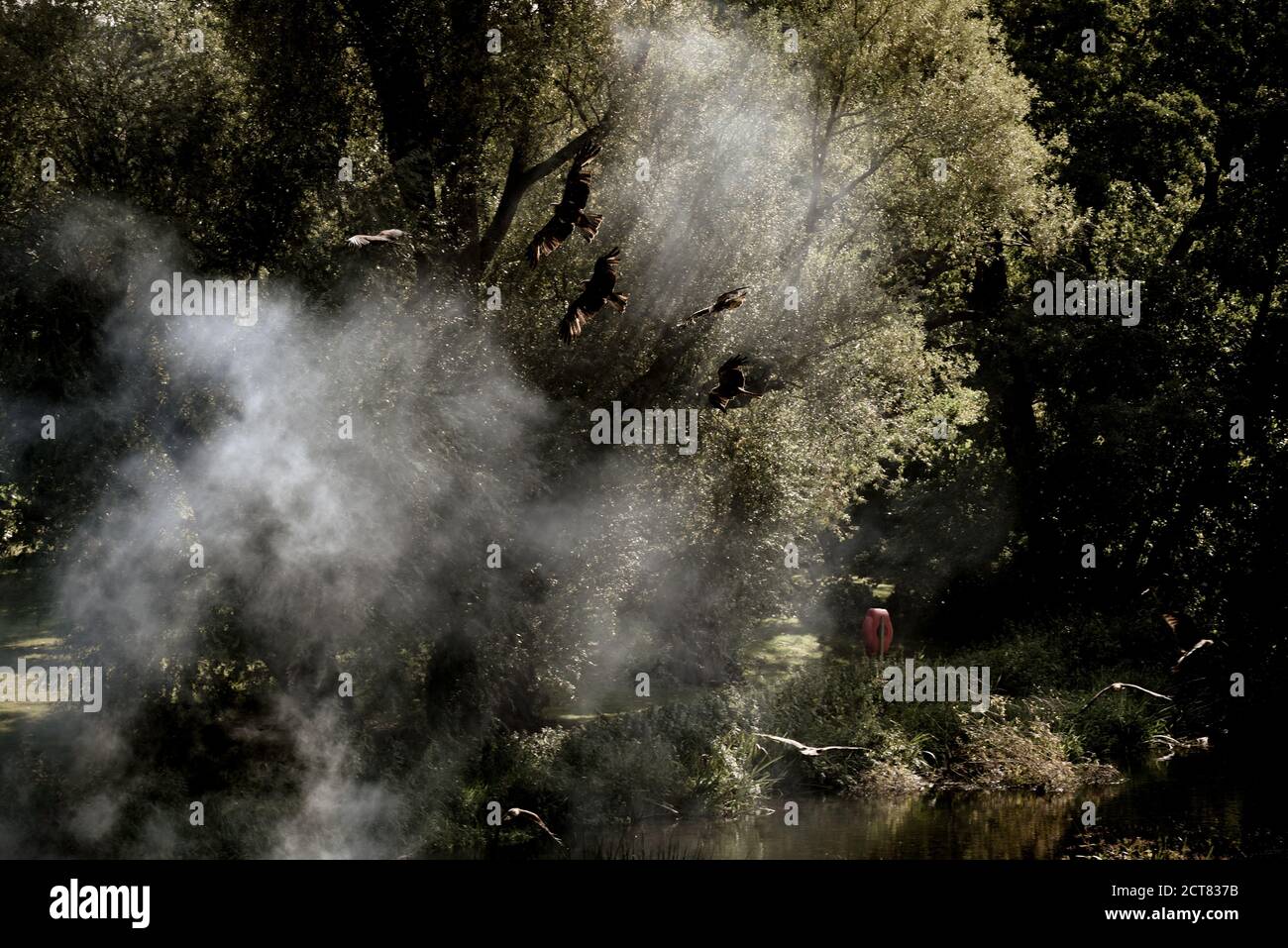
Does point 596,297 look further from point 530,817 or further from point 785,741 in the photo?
point 530,817

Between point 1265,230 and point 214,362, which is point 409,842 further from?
point 1265,230

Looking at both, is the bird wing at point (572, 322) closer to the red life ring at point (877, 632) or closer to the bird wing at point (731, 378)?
the bird wing at point (731, 378)

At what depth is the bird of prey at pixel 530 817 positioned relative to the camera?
1772cm

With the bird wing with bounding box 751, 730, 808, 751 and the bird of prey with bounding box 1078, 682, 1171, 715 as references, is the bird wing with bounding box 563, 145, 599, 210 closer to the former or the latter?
the bird wing with bounding box 751, 730, 808, 751

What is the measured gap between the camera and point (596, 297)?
20.0 meters

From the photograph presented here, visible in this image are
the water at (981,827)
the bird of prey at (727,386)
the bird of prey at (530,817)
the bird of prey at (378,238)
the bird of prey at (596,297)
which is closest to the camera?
the water at (981,827)

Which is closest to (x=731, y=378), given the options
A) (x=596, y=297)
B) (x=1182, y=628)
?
(x=596, y=297)

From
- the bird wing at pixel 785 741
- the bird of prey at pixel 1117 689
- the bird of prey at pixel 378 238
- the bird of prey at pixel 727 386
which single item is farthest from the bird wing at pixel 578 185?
the bird of prey at pixel 1117 689

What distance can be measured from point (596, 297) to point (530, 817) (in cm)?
742

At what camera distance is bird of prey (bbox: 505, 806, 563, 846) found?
17.7 meters

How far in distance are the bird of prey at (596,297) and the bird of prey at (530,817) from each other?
6737 mm
